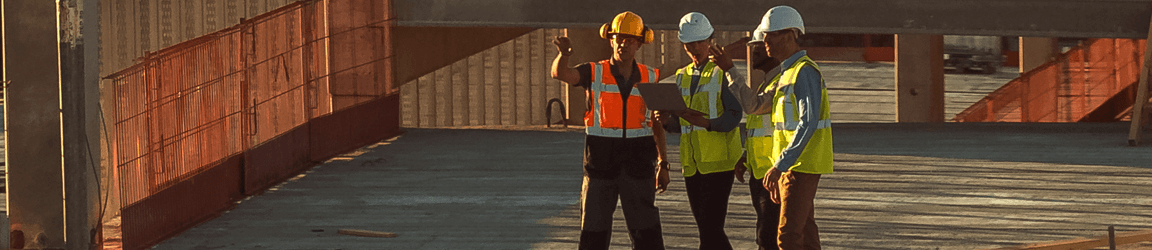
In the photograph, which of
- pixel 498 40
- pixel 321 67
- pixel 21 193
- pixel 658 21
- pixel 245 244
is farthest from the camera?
pixel 498 40

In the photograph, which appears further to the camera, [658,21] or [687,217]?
[658,21]

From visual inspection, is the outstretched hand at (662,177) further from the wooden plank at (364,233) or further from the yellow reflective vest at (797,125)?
the wooden plank at (364,233)

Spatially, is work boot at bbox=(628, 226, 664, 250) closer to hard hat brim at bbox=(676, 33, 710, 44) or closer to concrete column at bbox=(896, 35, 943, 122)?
hard hat brim at bbox=(676, 33, 710, 44)

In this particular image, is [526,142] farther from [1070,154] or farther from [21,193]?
[21,193]

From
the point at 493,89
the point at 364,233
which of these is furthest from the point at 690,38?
the point at 493,89

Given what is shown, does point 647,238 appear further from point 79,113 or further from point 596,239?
point 79,113

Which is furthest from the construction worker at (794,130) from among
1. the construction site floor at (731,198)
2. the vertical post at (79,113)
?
the vertical post at (79,113)

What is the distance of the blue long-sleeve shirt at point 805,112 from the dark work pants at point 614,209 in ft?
3.91

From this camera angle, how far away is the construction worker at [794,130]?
6.14m

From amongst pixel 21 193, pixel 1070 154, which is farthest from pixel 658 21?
pixel 21 193

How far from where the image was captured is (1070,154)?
46.0ft

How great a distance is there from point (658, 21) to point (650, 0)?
0.90 ft

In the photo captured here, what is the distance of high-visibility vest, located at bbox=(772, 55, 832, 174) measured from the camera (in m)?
6.23

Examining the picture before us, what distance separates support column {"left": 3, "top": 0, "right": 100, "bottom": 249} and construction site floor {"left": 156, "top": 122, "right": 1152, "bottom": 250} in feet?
3.51
